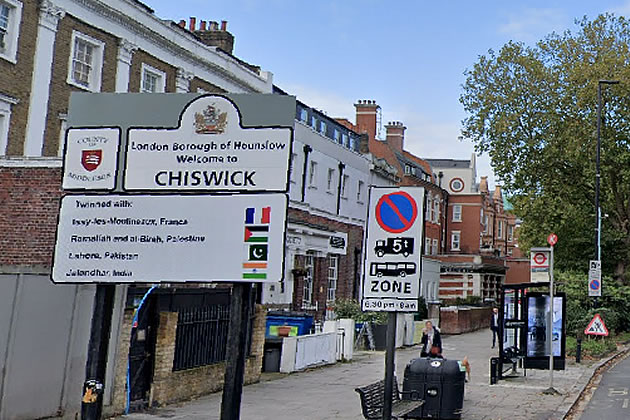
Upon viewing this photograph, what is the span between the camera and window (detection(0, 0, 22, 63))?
73.5 ft

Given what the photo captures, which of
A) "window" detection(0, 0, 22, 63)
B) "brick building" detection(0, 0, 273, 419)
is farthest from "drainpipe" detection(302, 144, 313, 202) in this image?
"window" detection(0, 0, 22, 63)

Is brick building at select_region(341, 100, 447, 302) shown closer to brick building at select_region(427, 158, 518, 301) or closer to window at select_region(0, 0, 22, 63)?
brick building at select_region(427, 158, 518, 301)

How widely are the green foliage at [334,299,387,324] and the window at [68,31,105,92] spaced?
1183cm

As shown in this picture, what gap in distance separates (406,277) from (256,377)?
931 cm

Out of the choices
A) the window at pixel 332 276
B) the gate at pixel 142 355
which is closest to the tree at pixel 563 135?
the window at pixel 332 276

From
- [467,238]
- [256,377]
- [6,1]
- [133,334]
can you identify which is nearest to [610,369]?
[256,377]

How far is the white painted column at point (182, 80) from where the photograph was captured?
1182 inches

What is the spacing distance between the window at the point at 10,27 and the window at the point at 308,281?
1366 centimetres

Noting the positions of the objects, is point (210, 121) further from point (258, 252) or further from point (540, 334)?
point (540, 334)

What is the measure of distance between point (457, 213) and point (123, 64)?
4842cm

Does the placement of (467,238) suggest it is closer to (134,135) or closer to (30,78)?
(30,78)

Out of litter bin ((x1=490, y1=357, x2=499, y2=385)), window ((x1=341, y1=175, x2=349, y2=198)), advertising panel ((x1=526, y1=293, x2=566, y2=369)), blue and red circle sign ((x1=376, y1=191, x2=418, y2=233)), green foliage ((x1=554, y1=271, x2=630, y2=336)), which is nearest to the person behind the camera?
blue and red circle sign ((x1=376, y1=191, x2=418, y2=233))

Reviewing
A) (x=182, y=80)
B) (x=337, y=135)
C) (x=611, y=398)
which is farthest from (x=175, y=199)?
(x=337, y=135)

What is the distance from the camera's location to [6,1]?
2219cm
